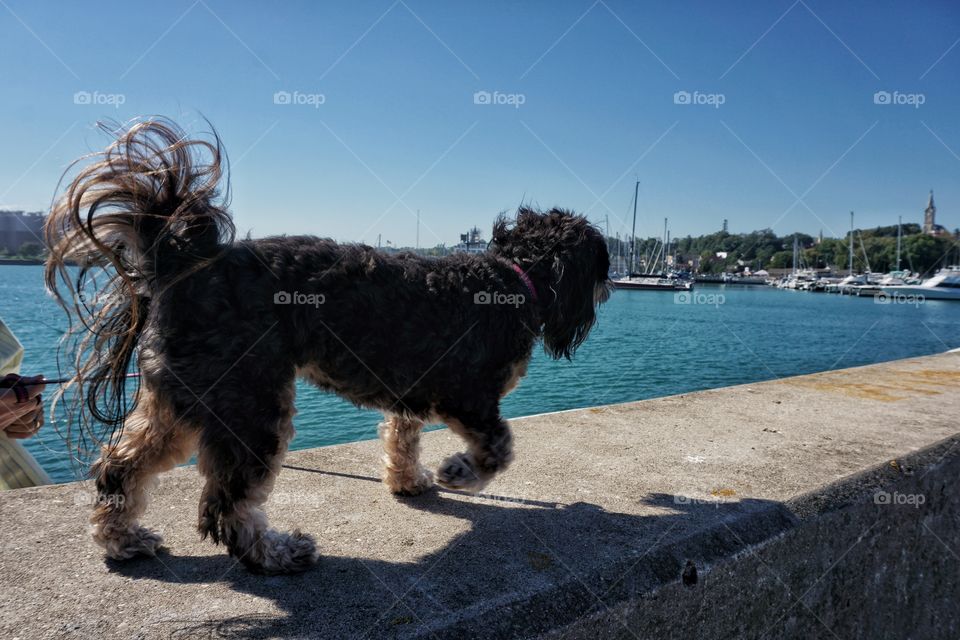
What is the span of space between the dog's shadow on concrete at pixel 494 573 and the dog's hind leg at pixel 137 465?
164 mm

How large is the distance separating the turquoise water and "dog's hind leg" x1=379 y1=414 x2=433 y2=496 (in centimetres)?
49

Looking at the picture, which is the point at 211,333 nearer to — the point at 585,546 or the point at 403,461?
the point at 403,461

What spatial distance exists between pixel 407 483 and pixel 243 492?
3.84ft

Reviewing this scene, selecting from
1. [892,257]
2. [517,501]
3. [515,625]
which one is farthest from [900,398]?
[892,257]

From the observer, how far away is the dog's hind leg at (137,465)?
2816 millimetres

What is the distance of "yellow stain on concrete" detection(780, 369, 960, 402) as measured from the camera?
6.41 meters

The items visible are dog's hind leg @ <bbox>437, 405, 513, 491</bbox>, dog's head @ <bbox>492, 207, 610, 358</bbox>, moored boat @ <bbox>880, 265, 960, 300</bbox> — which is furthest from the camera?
moored boat @ <bbox>880, 265, 960, 300</bbox>

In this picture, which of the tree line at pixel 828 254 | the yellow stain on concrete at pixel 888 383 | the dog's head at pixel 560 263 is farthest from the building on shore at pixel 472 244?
the tree line at pixel 828 254

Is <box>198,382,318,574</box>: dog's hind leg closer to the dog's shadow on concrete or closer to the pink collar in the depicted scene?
the dog's shadow on concrete

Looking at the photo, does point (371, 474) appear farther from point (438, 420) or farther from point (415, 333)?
point (415, 333)

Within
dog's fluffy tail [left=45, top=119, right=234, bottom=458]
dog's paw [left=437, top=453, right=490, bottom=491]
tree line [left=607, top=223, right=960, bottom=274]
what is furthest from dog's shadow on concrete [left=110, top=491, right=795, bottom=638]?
tree line [left=607, top=223, right=960, bottom=274]

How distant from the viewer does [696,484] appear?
3820 millimetres

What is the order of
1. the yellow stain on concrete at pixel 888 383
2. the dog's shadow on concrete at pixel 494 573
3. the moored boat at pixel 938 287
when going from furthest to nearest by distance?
the moored boat at pixel 938 287 → the yellow stain on concrete at pixel 888 383 → the dog's shadow on concrete at pixel 494 573

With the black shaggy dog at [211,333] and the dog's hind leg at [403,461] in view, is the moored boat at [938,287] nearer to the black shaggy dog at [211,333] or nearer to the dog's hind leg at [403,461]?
the dog's hind leg at [403,461]
